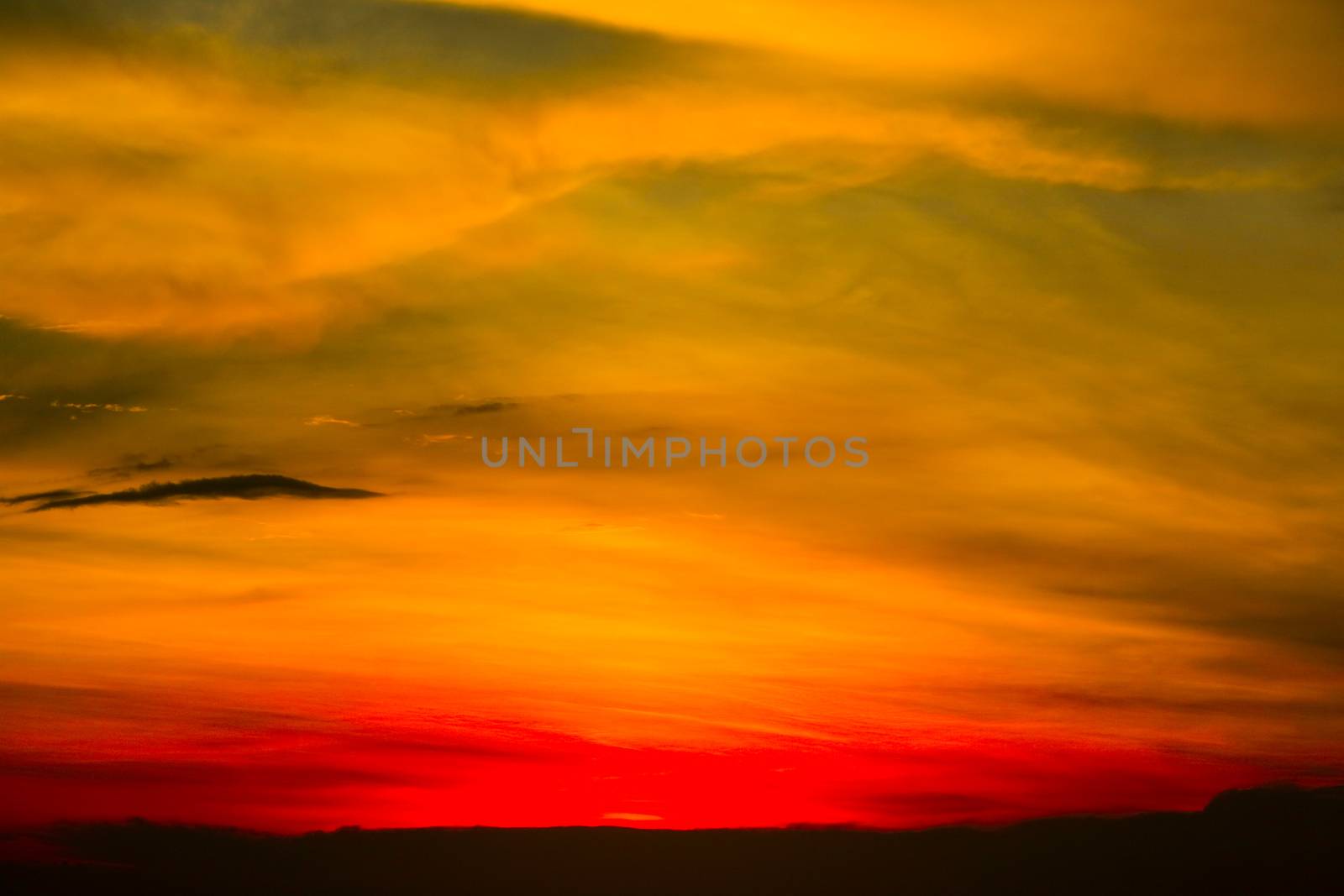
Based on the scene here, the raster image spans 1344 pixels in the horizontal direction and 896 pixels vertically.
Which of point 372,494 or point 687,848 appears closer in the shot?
point 372,494

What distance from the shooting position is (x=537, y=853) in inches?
1594

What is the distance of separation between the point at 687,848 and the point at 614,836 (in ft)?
9.44

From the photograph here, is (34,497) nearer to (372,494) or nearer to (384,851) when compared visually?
(372,494)

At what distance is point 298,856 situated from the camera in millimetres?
42250

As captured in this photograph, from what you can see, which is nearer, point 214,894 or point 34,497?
point 34,497

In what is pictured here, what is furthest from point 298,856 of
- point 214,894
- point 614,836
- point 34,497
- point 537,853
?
point 34,497

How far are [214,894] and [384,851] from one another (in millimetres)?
6113

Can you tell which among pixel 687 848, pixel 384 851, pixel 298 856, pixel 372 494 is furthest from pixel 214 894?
pixel 372 494

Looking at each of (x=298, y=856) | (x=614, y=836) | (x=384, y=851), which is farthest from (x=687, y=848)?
(x=298, y=856)

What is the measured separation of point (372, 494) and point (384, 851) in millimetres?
26932

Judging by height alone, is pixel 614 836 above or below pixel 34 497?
below

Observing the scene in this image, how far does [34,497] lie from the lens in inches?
759

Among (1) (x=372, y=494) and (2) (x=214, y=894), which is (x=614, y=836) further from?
(1) (x=372, y=494)

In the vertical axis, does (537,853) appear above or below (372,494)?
below
